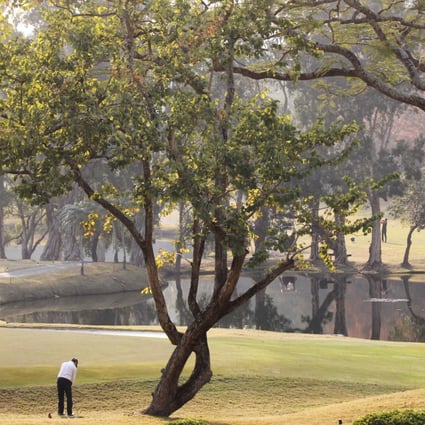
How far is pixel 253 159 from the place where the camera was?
2098cm

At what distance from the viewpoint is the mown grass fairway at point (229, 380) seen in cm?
2308

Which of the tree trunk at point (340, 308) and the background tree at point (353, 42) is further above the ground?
the background tree at point (353, 42)

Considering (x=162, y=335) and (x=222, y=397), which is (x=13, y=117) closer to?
(x=222, y=397)

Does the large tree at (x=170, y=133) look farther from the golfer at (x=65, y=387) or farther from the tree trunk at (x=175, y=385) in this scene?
the golfer at (x=65, y=387)

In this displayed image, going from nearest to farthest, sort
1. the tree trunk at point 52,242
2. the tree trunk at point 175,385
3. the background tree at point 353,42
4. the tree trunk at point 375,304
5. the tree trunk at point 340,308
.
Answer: the tree trunk at point 175,385, the background tree at point 353,42, the tree trunk at point 375,304, the tree trunk at point 340,308, the tree trunk at point 52,242

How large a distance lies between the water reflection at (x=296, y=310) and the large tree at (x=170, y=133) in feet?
109

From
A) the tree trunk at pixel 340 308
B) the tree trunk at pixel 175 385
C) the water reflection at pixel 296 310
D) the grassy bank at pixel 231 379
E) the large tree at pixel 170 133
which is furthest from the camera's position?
the water reflection at pixel 296 310

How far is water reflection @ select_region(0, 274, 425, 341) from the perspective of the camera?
193 ft

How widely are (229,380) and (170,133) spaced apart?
10.3 metres

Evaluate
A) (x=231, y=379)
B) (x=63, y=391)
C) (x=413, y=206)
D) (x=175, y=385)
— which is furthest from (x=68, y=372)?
(x=413, y=206)

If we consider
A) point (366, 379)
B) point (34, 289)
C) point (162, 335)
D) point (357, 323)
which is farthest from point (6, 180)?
point (366, 379)

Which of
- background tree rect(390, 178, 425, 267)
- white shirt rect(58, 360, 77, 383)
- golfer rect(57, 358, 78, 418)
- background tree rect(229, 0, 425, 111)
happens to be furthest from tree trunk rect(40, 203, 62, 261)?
golfer rect(57, 358, 78, 418)

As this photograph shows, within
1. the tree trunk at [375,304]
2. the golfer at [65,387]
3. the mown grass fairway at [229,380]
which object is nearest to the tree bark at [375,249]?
the tree trunk at [375,304]

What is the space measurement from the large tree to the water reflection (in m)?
33.1
